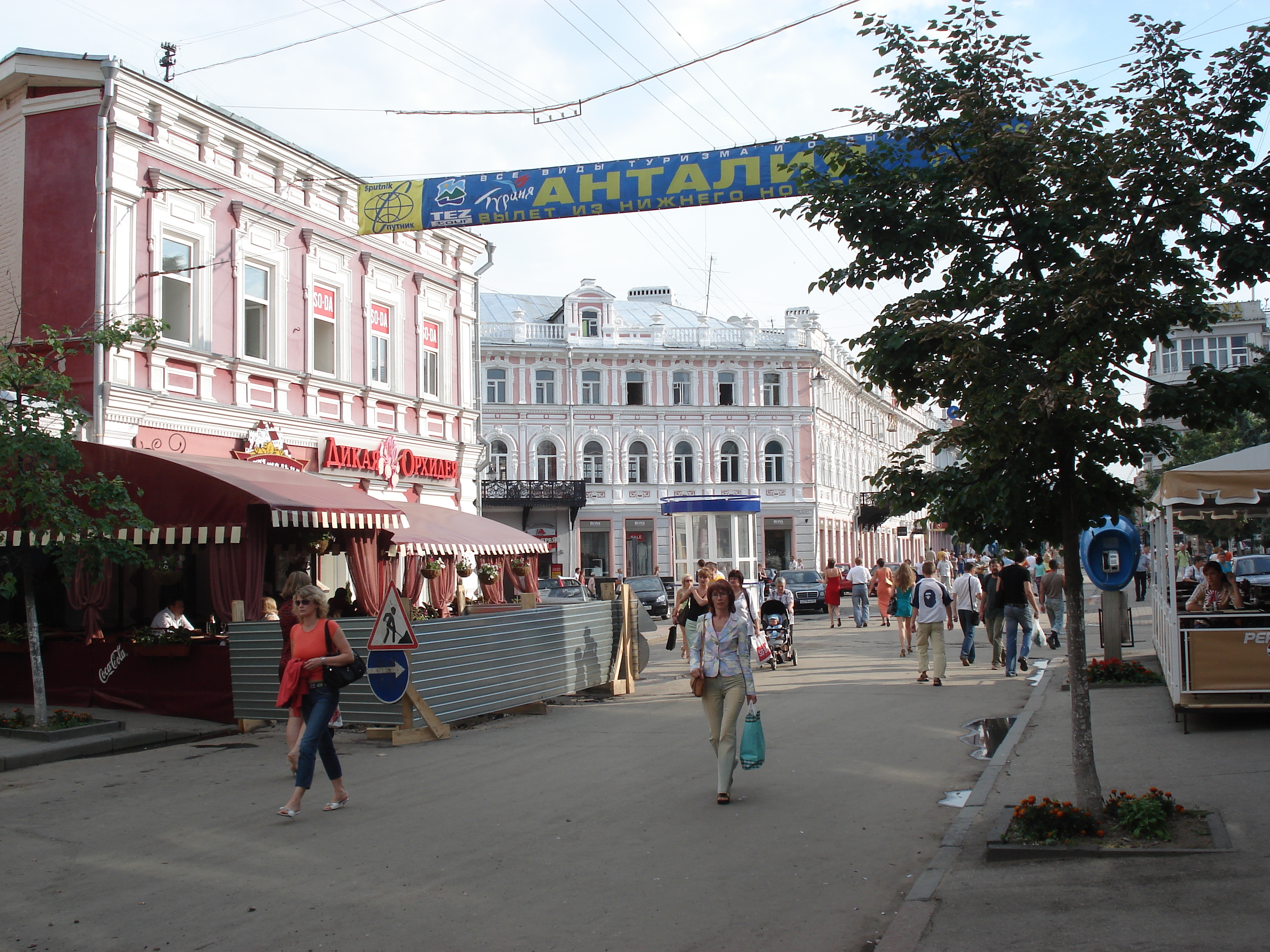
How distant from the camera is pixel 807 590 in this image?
36656 mm

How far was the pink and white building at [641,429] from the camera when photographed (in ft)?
176

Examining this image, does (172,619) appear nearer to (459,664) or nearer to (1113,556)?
(459,664)

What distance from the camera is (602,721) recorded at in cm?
1320

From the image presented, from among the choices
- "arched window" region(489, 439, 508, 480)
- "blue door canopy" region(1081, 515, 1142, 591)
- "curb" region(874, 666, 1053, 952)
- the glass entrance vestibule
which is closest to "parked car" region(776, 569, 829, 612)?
the glass entrance vestibule

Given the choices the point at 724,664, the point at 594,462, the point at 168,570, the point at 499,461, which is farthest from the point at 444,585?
the point at 594,462

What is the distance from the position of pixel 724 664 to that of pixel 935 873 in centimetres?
279

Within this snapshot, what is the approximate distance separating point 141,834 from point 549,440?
4678 cm

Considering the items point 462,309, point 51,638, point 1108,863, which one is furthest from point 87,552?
point 462,309

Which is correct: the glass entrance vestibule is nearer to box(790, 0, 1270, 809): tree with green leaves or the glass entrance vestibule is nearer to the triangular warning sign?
the triangular warning sign

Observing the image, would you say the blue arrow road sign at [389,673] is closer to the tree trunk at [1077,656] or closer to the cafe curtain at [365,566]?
the cafe curtain at [365,566]

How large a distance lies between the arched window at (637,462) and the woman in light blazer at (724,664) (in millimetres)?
45835

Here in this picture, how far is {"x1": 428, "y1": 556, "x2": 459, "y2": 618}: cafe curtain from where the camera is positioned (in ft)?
65.2

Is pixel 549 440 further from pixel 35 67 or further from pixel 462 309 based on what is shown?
pixel 35 67

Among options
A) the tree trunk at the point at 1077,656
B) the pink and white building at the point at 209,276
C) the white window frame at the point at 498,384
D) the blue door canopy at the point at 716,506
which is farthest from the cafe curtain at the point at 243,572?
the white window frame at the point at 498,384
